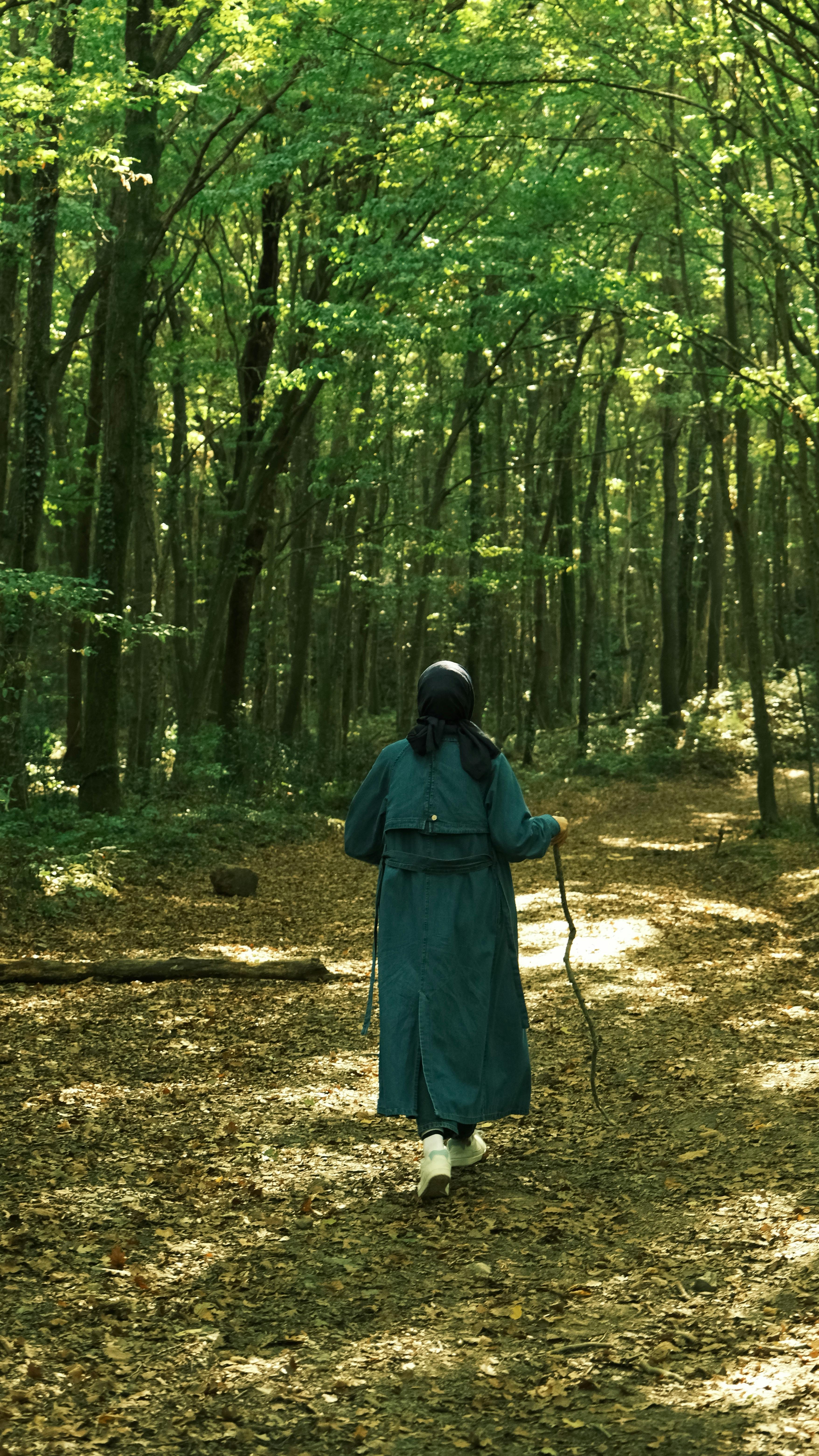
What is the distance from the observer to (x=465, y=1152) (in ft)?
17.3

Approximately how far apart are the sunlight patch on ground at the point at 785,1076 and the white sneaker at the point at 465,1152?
6.07 ft

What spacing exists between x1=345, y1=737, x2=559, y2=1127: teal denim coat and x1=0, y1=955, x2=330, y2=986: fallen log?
3980 millimetres

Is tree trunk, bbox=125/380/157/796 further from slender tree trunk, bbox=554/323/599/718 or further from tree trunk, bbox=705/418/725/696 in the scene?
tree trunk, bbox=705/418/725/696

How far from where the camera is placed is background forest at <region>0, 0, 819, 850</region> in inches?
531

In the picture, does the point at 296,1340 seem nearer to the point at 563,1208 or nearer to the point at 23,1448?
the point at 23,1448

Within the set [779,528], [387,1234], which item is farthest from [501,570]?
[387,1234]

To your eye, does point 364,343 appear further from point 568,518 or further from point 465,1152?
point 465,1152

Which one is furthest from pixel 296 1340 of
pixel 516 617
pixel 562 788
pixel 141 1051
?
pixel 516 617

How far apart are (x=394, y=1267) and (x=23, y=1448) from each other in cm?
157

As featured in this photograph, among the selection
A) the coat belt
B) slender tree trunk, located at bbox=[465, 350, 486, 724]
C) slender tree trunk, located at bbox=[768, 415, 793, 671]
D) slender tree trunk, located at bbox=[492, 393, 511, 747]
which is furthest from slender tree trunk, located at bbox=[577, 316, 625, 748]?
the coat belt

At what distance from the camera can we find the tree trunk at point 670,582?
1062 inches

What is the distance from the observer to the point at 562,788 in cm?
2503

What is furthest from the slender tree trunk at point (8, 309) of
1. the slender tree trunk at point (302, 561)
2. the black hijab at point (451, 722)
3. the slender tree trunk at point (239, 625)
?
the black hijab at point (451, 722)

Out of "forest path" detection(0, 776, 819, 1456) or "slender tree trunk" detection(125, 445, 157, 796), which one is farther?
"slender tree trunk" detection(125, 445, 157, 796)
